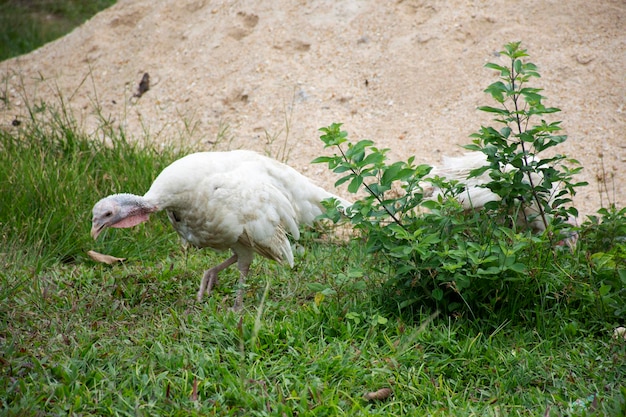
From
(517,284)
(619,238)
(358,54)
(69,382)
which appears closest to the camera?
(69,382)

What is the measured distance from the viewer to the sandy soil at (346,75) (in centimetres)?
671

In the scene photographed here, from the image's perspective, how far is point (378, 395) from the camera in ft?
10.7

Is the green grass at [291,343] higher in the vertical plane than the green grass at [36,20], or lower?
lower

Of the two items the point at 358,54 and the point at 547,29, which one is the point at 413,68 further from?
the point at 547,29

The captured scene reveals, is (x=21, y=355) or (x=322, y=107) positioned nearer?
(x=21, y=355)

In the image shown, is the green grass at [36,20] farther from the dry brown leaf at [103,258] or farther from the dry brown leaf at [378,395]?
the dry brown leaf at [378,395]

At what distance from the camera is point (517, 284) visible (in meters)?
3.85

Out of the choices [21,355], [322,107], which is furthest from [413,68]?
[21,355]

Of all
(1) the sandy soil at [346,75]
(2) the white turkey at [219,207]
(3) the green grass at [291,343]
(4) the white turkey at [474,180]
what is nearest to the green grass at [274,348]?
(3) the green grass at [291,343]

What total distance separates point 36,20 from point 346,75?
818 centimetres

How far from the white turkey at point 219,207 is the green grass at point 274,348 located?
0.35 metres

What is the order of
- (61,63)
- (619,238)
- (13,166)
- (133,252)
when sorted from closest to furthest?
(619,238)
(133,252)
(13,166)
(61,63)

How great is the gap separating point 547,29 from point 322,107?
2.67m

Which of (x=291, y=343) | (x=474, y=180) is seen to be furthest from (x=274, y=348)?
(x=474, y=180)
